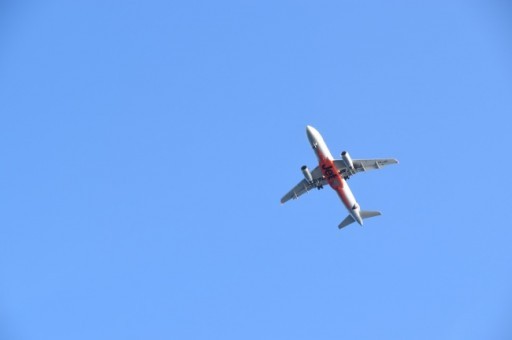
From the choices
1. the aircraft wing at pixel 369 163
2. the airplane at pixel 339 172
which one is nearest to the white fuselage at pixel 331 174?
the airplane at pixel 339 172

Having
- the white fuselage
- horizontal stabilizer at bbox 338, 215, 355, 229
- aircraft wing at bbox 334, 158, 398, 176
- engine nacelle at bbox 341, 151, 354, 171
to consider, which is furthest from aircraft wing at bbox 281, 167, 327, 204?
horizontal stabilizer at bbox 338, 215, 355, 229

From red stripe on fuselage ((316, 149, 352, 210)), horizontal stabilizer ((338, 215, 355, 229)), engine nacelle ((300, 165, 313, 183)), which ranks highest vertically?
engine nacelle ((300, 165, 313, 183))

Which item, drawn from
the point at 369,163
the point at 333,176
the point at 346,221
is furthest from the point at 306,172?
the point at 346,221

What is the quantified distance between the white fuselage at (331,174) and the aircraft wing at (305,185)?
3461 millimetres

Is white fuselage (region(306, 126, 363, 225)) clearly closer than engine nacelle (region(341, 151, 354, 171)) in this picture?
Yes

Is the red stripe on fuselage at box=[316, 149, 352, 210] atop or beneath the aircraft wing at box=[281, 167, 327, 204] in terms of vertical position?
beneath

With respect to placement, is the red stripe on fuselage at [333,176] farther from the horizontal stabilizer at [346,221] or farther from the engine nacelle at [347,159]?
the horizontal stabilizer at [346,221]

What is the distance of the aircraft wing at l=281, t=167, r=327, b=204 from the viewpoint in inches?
4589

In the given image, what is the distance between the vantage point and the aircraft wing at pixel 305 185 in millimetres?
116562

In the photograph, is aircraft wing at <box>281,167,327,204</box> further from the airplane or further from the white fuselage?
the white fuselage

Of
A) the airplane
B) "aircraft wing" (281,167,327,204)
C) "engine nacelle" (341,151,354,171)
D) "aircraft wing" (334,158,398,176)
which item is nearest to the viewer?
the airplane

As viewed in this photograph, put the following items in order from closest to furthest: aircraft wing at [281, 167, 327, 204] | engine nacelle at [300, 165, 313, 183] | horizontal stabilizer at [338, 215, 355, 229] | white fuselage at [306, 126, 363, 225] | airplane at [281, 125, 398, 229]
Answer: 1. white fuselage at [306, 126, 363, 225]
2. airplane at [281, 125, 398, 229]
3. engine nacelle at [300, 165, 313, 183]
4. aircraft wing at [281, 167, 327, 204]
5. horizontal stabilizer at [338, 215, 355, 229]

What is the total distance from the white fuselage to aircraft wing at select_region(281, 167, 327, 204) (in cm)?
346

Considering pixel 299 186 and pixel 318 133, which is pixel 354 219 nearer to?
pixel 299 186
